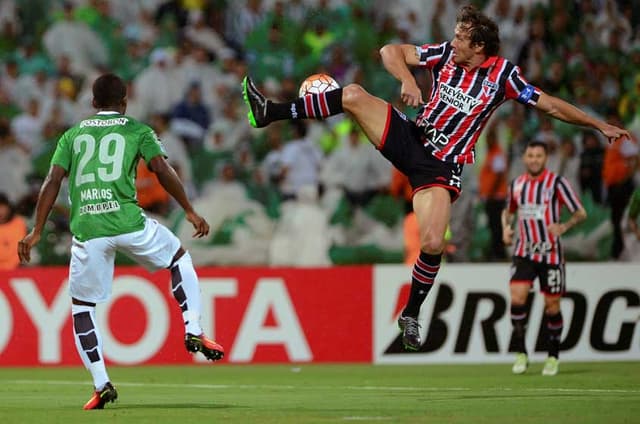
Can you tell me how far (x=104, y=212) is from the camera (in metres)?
9.26

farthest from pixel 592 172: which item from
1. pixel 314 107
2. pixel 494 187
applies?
pixel 314 107

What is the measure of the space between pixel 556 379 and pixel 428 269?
2.75 m

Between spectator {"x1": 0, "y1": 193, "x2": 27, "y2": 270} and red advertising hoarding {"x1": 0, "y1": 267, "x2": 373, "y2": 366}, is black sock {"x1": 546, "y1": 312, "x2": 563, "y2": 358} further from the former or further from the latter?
spectator {"x1": 0, "y1": 193, "x2": 27, "y2": 270}

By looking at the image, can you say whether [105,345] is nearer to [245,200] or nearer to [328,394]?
[245,200]

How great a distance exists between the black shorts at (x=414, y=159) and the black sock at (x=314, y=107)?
0.43m

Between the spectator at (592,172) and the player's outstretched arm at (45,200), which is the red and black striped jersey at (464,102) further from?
the spectator at (592,172)

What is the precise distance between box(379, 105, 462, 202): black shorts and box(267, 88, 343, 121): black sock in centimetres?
43

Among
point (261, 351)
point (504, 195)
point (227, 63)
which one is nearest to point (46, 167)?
point (227, 63)

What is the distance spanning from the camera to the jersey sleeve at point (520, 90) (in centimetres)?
1022

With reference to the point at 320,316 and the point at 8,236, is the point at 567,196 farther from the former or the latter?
the point at 8,236

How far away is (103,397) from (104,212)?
1.21m

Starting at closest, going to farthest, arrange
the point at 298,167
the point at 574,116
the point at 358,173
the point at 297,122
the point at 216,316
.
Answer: the point at 574,116 < the point at 216,316 < the point at 298,167 < the point at 358,173 < the point at 297,122

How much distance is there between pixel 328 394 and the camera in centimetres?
1075

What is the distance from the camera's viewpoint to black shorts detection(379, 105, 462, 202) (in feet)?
33.4
